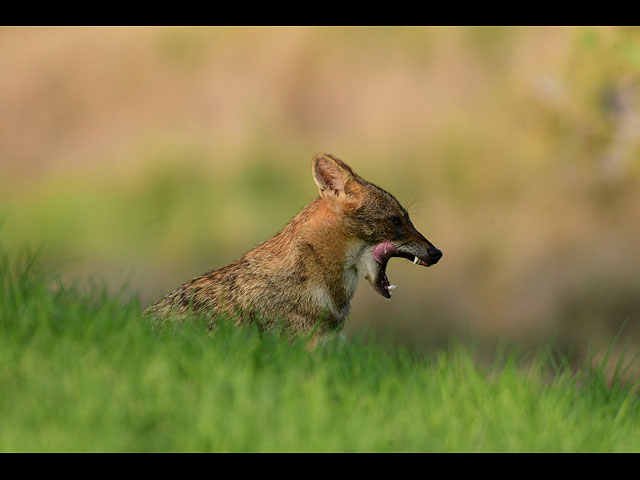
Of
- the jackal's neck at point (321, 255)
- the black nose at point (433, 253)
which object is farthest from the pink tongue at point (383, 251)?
the black nose at point (433, 253)

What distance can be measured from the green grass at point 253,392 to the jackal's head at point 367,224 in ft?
2.00

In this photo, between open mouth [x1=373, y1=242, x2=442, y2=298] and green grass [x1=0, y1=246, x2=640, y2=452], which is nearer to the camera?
green grass [x1=0, y1=246, x2=640, y2=452]

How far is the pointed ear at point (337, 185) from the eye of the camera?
661 centimetres

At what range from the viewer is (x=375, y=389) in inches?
220

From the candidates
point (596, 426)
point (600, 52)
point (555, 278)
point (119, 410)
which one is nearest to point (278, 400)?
point (119, 410)

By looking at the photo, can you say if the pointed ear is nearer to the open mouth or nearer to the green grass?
the open mouth

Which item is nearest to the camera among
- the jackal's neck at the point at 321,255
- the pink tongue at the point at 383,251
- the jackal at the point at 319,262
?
the jackal at the point at 319,262

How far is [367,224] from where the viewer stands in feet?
21.7

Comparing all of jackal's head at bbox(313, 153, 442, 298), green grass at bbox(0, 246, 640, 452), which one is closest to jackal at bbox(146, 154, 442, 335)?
jackal's head at bbox(313, 153, 442, 298)

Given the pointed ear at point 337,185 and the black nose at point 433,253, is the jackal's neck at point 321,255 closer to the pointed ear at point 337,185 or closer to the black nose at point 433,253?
the pointed ear at point 337,185

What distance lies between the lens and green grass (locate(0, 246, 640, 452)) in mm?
4641

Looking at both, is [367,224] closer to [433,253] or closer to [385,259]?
[385,259]

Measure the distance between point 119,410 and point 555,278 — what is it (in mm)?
8789

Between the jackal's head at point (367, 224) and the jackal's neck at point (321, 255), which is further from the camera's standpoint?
the jackal's head at point (367, 224)
